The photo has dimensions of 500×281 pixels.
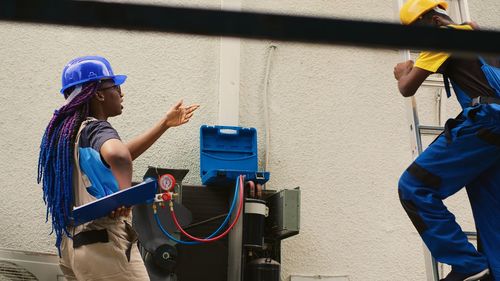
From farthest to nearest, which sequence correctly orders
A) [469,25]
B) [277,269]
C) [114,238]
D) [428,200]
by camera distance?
[277,269] < [469,25] < [428,200] < [114,238]

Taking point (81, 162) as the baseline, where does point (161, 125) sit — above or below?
above

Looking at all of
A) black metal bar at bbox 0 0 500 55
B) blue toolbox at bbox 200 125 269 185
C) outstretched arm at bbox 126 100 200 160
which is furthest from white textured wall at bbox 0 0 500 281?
black metal bar at bbox 0 0 500 55

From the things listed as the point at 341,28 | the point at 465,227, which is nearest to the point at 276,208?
the point at 465,227

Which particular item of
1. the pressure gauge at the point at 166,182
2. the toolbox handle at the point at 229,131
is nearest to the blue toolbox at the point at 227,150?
the toolbox handle at the point at 229,131

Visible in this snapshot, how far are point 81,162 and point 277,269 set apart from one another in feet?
4.71

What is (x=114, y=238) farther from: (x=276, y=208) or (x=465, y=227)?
(x=465, y=227)

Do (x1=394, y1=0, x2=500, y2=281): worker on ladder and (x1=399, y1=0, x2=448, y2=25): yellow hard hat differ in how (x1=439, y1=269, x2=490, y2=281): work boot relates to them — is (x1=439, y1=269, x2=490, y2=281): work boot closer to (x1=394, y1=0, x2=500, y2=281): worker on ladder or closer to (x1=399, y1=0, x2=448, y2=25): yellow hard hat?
(x1=394, y1=0, x2=500, y2=281): worker on ladder

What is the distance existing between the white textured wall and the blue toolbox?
10.3 inches

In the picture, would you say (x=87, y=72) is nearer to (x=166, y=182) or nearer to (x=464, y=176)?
(x=166, y=182)

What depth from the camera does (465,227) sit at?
16.3ft

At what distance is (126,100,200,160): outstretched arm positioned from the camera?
11.4 ft

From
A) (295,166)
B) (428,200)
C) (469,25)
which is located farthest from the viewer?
(295,166)

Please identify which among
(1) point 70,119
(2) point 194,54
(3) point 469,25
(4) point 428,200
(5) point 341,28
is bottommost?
(5) point 341,28

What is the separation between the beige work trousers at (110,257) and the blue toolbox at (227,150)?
1.34 metres
